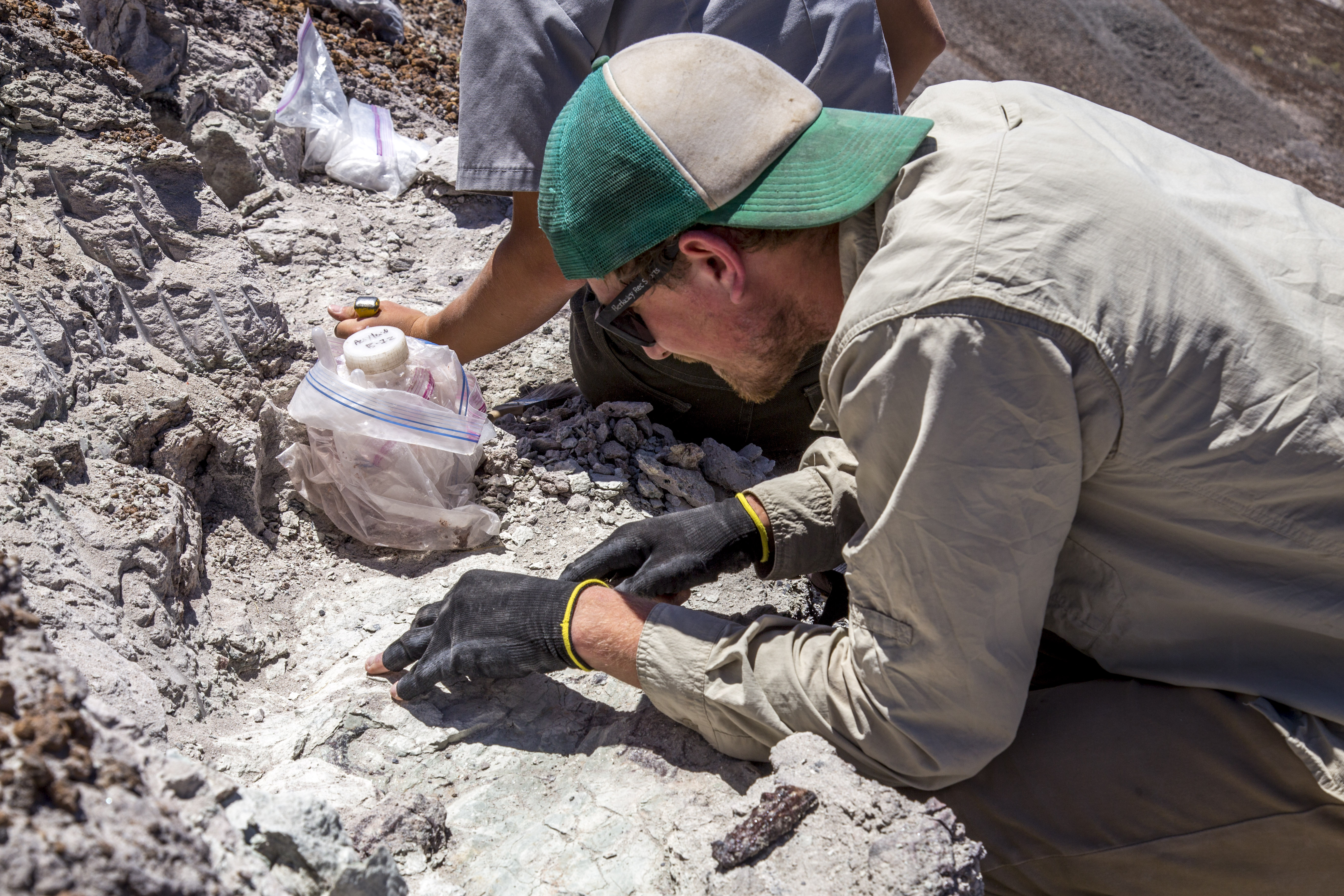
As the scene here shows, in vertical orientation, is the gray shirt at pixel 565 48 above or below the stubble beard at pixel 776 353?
above

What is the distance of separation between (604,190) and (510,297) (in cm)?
92

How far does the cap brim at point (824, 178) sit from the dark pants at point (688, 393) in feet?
3.28

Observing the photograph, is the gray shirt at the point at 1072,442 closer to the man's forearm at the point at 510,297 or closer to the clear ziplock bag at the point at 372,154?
the man's forearm at the point at 510,297

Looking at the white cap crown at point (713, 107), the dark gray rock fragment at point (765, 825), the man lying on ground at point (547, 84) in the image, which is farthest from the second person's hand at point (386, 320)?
the dark gray rock fragment at point (765, 825)

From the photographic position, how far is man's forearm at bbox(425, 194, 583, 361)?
7.34 feet

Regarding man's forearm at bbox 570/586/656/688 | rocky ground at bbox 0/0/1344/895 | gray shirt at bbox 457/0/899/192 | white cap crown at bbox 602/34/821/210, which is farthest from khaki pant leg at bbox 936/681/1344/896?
gray shirt at bbox 457/0/899/192

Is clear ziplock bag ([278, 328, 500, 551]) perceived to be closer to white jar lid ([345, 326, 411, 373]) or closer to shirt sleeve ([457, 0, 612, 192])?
white jar lid ([345, 326, 411, 373])

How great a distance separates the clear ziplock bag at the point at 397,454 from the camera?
2.10 m

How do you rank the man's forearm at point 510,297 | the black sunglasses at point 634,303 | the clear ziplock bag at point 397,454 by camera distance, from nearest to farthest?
the black sunglasses at point 634,303
the clear ziplock bag at point 397,454
the man's forearm at point 510,297

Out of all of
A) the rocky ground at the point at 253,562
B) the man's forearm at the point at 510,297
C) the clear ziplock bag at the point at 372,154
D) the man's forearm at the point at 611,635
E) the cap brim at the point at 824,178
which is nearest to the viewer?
the rocky ground at the point at 253,562

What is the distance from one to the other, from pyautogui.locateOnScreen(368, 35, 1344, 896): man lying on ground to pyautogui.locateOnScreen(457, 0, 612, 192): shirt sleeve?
72cm

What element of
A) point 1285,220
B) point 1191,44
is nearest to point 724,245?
point 1285,220

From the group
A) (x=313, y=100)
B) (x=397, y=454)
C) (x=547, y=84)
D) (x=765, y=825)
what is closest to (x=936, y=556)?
(x=765, y=825)

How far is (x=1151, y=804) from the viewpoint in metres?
1.47
